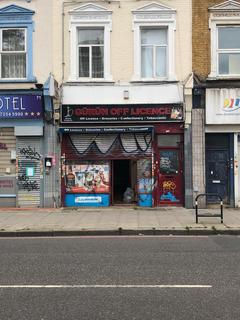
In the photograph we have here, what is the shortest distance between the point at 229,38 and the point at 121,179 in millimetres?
6233

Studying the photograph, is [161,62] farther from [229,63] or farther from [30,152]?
[30,152]

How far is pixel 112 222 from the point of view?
1365 centimetres

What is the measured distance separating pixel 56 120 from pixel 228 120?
589cm

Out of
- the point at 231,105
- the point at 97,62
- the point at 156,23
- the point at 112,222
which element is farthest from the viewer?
the point at 97,62

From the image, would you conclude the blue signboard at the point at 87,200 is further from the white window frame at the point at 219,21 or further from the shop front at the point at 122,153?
the white window frame at the point at 219,21

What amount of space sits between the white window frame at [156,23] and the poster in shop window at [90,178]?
3.36 metres

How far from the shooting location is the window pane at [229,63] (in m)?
17.3

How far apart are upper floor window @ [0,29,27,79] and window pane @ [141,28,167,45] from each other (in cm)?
427

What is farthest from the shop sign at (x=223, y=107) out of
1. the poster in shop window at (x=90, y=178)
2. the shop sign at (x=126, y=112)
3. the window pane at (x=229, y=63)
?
the poster in shop window at (x=90, y=178)

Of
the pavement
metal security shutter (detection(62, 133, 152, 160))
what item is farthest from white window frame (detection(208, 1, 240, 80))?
the pavement

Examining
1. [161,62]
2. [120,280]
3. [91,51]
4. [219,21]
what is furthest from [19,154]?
[120,280]

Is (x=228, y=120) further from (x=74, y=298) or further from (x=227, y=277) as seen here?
(x=74, y=298)

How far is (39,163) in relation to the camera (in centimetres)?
1733

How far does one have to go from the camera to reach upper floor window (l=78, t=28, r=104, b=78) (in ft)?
57.4
